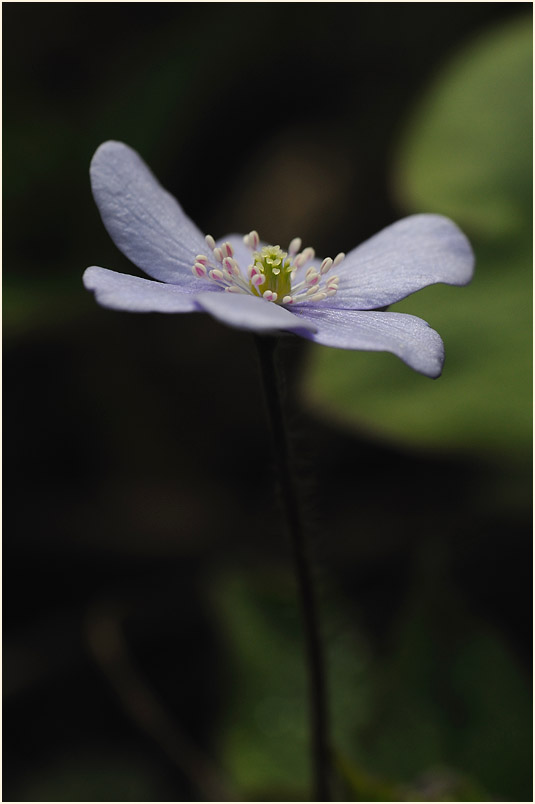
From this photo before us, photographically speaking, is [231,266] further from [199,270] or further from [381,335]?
[381,335]

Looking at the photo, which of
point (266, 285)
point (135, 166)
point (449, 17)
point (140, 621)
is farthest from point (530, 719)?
point (449, 17)

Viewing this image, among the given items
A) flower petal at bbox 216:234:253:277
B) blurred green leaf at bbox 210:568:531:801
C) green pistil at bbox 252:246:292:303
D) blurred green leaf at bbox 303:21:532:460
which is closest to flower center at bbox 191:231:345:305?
green pistil at bbox 252:246:292:303

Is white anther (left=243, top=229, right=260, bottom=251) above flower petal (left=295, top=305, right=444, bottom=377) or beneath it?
above

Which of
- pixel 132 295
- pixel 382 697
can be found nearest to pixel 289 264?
pixel 132 295

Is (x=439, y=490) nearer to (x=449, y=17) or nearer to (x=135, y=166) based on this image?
(x=135, y=166)

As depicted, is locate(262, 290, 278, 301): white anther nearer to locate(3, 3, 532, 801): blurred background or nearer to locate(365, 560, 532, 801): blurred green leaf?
locate(3, 3, 532, 801): blurred background

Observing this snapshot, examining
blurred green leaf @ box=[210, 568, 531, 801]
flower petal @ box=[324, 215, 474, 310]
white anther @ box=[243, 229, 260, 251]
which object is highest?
white anther @ box=[243, 229, 260, 251]
